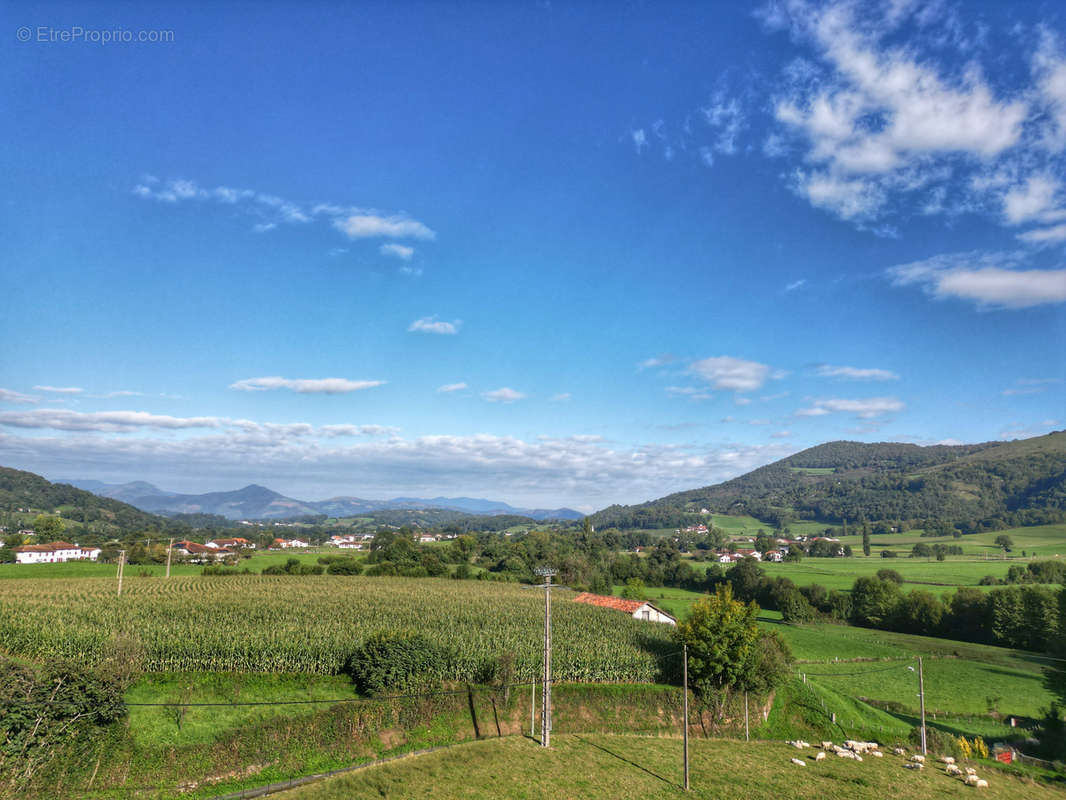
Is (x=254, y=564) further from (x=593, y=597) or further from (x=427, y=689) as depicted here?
(x=427, y=689)

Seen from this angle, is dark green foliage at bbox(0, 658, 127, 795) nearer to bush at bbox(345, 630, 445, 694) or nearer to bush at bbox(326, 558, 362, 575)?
bush at bbox(345, 630, 445, 694)

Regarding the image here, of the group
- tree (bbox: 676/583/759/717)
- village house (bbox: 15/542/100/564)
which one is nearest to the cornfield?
tree (bbox: 676/583/759/717)

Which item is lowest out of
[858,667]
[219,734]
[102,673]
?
[858,667]

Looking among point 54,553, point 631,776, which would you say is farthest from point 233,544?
point 631,776

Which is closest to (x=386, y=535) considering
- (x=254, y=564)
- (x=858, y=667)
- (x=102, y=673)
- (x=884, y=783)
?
(x=254, y=564)

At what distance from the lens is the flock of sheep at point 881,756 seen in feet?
103

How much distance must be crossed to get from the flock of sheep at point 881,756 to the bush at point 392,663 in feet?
74.3

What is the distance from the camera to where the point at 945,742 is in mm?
38469

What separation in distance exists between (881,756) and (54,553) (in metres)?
150

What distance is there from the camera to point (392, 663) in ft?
118

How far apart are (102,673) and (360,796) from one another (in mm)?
15821

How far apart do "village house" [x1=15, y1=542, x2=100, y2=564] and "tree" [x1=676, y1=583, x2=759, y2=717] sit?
125 metres

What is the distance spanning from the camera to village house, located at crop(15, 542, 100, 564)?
372ft

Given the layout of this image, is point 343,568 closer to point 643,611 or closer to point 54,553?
point 643,611
